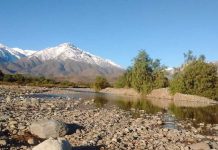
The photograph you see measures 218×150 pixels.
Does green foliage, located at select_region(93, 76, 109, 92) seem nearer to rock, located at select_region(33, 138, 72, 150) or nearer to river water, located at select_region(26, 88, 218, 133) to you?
river water, located at select_region(26, 88, 218, 133)

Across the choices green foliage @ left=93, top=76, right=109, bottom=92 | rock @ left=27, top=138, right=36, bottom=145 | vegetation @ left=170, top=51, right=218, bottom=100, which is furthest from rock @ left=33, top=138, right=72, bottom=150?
green foliage @ left=93, top=76, right=109, bottom=92

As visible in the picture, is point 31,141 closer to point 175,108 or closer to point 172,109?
point 172,109

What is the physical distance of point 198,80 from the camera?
9475 centimetres

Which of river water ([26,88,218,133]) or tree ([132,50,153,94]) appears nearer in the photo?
river water ([26,88,218,133])

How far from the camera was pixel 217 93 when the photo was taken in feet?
300

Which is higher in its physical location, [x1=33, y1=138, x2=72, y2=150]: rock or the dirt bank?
the dirt bank

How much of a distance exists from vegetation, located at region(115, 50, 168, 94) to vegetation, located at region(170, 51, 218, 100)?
29.5ft

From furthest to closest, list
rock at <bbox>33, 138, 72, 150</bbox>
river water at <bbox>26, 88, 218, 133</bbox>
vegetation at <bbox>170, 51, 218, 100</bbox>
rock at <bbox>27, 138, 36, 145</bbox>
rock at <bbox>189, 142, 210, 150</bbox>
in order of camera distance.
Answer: vegetation at <bbox>170, 51, 218, 100</bbox> < river water at <bbox>26, 88, 218, 133</bbox> < rock at <bbox>189, 142, 210, 150</bbox> < rock at <bbox>27, 138, 36, 145</bbox> < rock at <bbox>33, 138, 72, 150</bbox>

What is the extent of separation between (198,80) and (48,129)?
76.9 m

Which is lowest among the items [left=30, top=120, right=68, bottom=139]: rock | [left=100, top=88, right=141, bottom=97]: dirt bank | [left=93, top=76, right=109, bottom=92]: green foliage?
[left=30, top=120, right=68, bottom=139]: rock

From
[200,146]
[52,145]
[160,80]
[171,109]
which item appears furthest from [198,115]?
[160,80]

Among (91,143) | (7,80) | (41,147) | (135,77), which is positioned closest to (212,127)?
(91,143)

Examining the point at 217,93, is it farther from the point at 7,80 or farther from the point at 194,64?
the point at 7,80

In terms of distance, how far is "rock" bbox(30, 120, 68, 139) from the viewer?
2252cm
